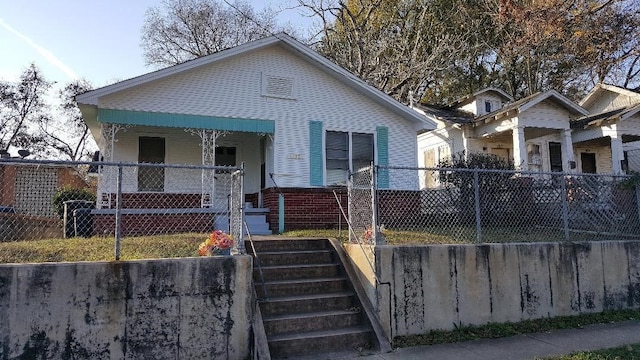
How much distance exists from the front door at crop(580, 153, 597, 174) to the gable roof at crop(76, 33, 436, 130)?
984 cm

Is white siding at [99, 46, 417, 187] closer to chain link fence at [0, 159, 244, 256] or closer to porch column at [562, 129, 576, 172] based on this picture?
chain link fence at [0, 159, 244, 256]

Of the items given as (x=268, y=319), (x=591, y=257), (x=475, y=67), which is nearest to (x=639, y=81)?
(x=475, y=67)

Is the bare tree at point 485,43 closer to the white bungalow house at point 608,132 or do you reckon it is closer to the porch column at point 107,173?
the white bungalow house at point 608,132

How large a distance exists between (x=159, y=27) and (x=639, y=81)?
30967mm

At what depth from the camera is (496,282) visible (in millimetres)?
6809

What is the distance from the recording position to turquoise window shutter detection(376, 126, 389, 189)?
40.7ft

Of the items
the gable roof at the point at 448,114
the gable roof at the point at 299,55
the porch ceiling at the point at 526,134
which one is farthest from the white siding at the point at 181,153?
the porch ceiling at the point at 526,134

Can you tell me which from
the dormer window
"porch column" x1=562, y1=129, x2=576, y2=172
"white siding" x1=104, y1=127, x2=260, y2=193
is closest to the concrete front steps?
"white siding" x1=104, y1=127, x2=260, y2=193

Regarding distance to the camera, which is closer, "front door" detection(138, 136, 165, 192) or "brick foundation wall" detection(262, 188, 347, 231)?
"brick foundation wall" detection(262, 188, 347, 231)

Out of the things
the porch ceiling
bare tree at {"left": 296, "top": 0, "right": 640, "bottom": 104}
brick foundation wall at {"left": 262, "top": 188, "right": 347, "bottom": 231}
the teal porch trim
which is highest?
bare tree at {"left": 296, "top": 0, "right": 640, "bottom": 104}

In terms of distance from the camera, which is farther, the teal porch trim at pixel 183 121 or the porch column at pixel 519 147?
the porch column at pixel 519 147

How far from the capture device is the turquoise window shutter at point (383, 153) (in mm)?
12391

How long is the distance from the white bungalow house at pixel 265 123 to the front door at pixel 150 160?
0.09 feet

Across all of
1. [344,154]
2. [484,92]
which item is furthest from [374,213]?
[484,92]
